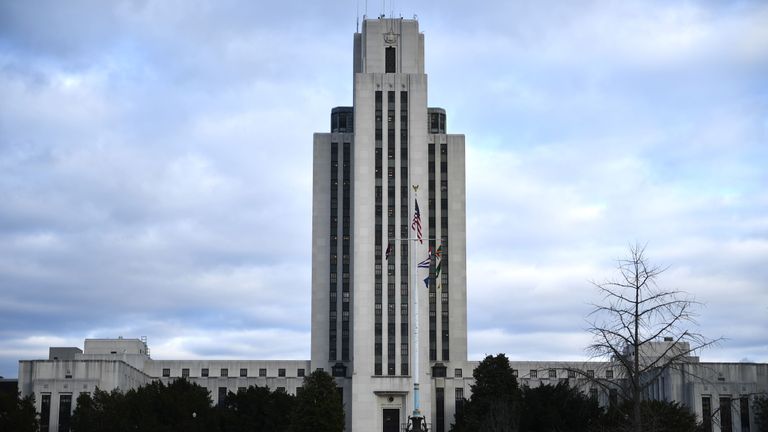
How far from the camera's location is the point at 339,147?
16638cm

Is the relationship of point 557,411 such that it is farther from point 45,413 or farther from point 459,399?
point 45,413

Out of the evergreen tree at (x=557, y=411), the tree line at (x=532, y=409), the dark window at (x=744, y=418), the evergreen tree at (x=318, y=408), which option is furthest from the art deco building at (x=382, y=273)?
the evergreen tree at (x=318, y=408)

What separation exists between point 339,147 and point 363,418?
43.9 m

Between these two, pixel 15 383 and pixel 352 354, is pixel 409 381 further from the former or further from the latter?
pixel 15 383

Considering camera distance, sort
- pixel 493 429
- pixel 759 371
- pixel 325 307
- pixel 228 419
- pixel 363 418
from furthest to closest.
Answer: pixel 325 307 < pixel 363 418 < pixel 759 371 < pixel 228 419 < pixel 493 429

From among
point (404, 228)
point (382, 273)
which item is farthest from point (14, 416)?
point (404, 228)

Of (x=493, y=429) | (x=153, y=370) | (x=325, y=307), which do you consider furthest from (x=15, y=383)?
(x=493, y=429)

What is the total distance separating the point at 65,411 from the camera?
13275 cm

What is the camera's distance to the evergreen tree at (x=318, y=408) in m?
112

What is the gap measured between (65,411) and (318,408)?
39.4m

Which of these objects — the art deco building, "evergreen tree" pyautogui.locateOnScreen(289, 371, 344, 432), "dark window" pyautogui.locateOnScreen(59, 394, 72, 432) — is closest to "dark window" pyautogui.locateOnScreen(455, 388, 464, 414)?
the art deco building

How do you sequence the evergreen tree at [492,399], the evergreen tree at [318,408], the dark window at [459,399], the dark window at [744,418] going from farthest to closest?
the dark window at [459,399] → the dark window at [744,418] → the evergreen tree at [318,408] → the evergreen tree at [492,399]

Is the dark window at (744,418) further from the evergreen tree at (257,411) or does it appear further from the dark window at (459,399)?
the evergreen tree at (257,411)

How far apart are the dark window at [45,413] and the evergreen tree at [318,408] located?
37127 mm
